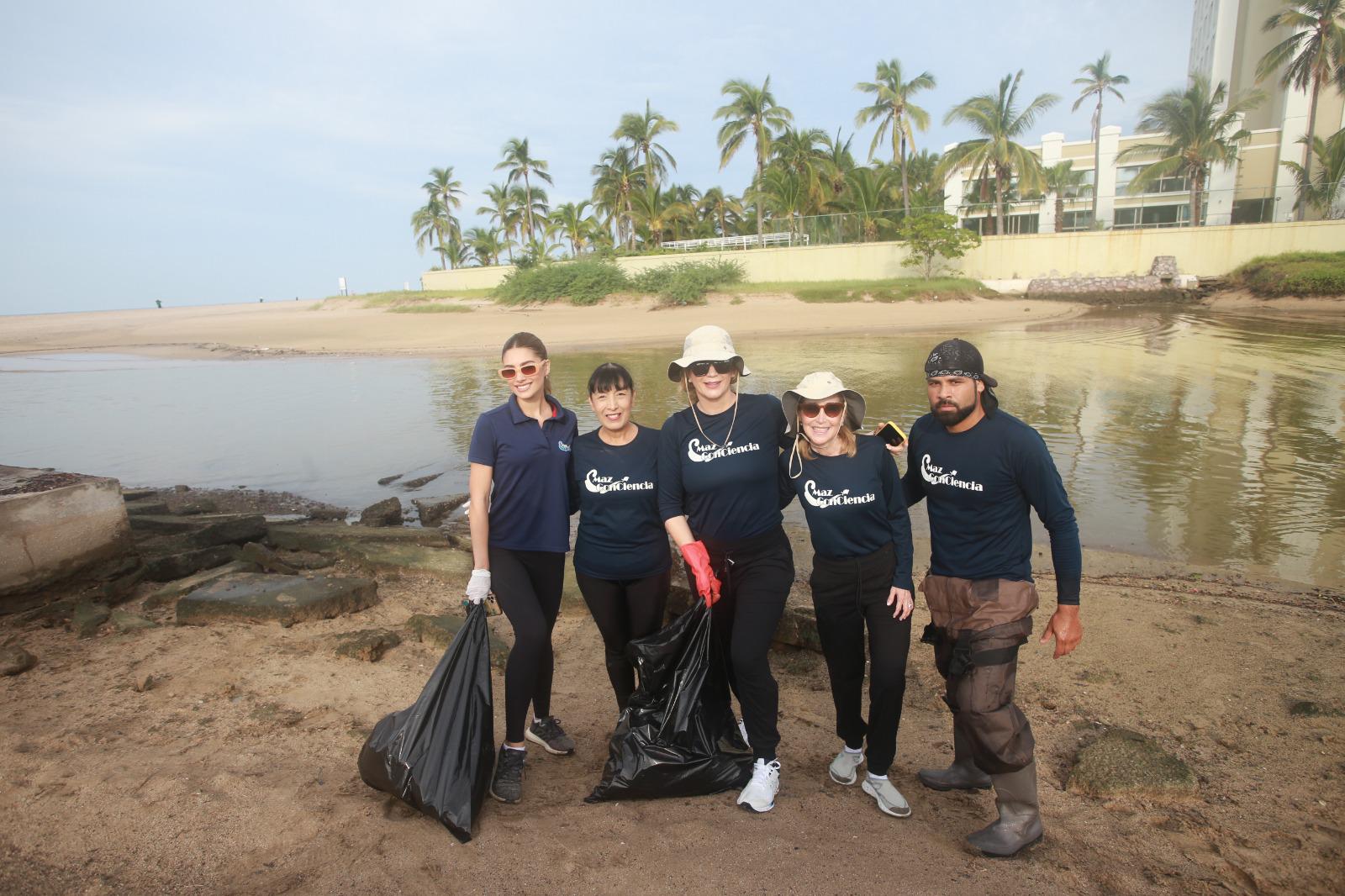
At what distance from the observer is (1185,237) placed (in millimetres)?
35469

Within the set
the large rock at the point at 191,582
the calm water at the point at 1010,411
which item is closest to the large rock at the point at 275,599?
the large rock at the point at 191,582

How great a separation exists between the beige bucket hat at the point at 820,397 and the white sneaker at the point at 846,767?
1402 mm

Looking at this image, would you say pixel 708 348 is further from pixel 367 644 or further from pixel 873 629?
pixel 367 644

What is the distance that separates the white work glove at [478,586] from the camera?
3.18 metres

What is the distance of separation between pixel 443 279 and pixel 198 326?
603 inches

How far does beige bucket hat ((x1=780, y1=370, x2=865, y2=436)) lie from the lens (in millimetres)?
3082

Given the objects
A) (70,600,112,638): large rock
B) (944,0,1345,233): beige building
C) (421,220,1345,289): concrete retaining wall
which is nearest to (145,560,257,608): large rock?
(70,600,112,638): large rock

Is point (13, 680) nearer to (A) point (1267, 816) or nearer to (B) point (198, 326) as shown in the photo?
(A) point (1267, 816)

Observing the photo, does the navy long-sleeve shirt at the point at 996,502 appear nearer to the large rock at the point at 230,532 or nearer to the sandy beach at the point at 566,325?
the large rock at the point at 230,532

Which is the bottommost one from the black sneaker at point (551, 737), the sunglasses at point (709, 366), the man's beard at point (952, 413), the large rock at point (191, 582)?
the black sneaker at point (551, 737)

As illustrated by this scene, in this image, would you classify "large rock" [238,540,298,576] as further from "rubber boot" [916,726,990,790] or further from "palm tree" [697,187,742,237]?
"palm tree" [697,187,742,237]

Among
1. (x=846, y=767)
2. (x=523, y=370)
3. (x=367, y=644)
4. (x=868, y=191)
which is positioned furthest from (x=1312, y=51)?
(x=367, y=644)

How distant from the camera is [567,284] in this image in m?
40.1

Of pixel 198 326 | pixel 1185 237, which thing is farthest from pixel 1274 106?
pixel 198 326
